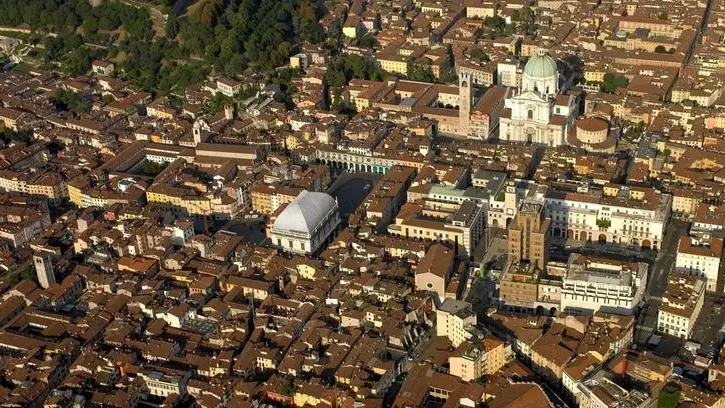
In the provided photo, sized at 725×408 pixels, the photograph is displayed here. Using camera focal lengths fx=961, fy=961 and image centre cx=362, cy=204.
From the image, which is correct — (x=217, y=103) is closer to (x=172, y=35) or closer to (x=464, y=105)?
(x=172, y=35)

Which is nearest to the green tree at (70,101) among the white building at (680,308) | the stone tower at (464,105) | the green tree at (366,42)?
the green tree at (366,42)

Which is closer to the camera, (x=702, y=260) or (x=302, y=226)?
(x=702, y=260)

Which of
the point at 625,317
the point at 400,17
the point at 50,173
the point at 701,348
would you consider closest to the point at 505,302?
the point at 625,317

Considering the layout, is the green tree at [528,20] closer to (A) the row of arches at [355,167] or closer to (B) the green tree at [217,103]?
(B) the green tree at [217,103]

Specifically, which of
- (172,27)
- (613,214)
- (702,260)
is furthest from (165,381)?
(172,27)

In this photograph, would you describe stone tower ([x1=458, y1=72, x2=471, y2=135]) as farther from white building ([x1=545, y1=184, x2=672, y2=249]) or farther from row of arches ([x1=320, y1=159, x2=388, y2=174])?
white building ([x1=545, y1=184, x2=672, y2=249])

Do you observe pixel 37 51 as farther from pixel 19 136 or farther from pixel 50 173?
pixel 50 173
